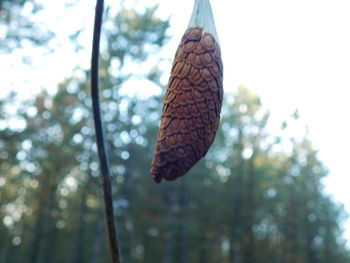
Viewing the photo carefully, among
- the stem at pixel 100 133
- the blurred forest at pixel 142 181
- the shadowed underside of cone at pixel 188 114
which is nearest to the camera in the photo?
the shadowed underside of cone at pixel 188 114

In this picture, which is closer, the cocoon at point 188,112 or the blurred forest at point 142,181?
the cocoon at point 188,112

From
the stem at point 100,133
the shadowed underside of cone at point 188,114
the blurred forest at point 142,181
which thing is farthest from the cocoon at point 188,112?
the blurred forest at point 142,181

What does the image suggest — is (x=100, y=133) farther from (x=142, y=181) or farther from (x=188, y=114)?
(x=142, y=181)

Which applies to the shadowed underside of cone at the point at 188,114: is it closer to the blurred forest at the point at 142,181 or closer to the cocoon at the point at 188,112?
the cocoon at the point at 188,112

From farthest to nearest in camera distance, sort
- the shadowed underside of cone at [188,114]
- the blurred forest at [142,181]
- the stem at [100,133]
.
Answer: the blurred forest at [142,181] < the stem at [100,133] < the shadowed underside of cone at [188,114]

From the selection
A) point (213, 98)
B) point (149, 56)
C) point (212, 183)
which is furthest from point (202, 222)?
point (213, 98)

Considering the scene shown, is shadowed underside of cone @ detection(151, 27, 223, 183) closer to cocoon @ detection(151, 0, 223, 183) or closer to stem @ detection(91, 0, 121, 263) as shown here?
cocoon @ detection(151, 0, 223, 183)
